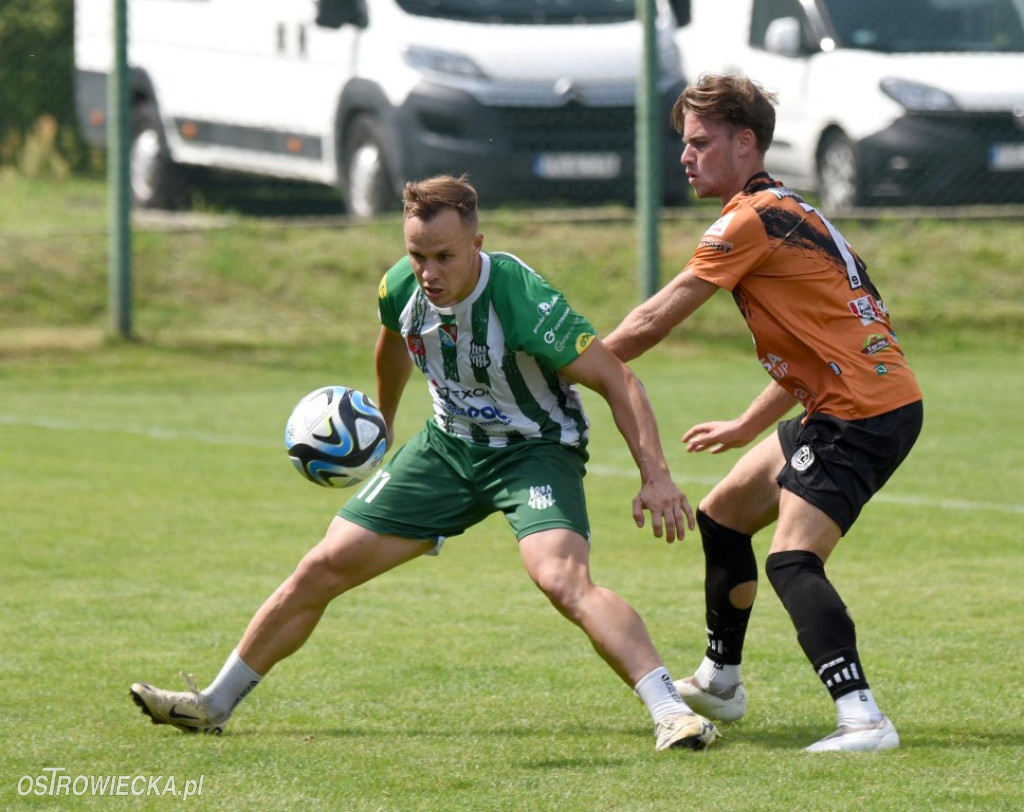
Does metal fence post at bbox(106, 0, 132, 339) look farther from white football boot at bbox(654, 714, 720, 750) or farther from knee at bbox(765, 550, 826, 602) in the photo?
white football boot at bbox(654, 714, 720, 750)

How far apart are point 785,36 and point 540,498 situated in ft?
38.5

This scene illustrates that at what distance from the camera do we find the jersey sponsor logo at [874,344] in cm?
521

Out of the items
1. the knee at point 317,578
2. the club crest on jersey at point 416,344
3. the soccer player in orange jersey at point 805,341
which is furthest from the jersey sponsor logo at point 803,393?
the knee at point 317,578

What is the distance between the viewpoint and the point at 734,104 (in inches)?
204

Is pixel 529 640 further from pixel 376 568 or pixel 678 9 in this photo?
pixel 678 9

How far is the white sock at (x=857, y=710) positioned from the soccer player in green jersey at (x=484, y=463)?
0.35 m

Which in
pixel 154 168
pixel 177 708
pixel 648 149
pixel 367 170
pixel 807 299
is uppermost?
pixel 807 299

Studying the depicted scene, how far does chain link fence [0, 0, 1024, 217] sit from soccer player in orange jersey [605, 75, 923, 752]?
10.2 m

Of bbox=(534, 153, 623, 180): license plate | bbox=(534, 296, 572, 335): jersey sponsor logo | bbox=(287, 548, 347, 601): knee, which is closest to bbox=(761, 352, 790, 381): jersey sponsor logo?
bbox=(534, 296, 572, 335): jersey sponsor logo

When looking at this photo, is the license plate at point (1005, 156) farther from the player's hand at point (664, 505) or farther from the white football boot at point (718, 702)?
the player's hand at point (664, 505)

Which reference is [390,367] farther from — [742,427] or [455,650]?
[455,650]

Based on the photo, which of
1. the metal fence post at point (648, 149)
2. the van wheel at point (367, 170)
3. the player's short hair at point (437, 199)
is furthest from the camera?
the van wheel at point (367, 170)

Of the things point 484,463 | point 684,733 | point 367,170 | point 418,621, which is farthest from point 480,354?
point 367,170

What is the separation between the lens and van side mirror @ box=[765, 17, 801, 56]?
16.2 m
